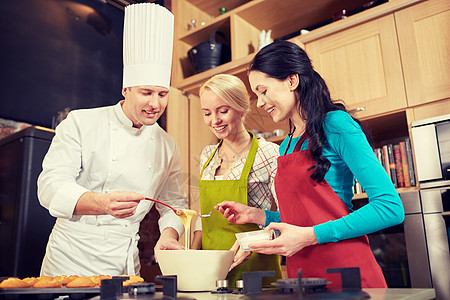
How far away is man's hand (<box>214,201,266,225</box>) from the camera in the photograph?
1386mm

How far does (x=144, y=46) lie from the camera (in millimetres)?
1672

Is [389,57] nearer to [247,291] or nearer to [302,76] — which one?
[302,76]

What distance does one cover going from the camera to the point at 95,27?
11.0 ft

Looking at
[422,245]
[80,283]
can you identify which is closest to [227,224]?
[80,283]

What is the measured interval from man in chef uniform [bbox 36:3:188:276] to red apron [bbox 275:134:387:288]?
0.44 metres

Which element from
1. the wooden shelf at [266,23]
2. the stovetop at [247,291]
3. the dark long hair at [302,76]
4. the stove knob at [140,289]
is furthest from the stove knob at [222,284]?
the wooden shelf at [266,23]

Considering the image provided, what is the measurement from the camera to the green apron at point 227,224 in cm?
145

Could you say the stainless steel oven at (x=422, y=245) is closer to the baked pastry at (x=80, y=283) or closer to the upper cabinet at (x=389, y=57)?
the upper cabinet at (x=389, y=57)

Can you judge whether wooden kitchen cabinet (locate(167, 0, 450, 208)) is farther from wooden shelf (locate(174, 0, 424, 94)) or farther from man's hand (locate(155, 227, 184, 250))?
man's hand (locate(155, 227, 184, 250))

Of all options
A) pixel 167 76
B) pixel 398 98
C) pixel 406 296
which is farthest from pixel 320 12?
pixel 406 296

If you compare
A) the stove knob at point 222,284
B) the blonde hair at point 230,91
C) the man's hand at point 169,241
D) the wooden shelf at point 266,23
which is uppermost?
the wooden shelf at point 266,23

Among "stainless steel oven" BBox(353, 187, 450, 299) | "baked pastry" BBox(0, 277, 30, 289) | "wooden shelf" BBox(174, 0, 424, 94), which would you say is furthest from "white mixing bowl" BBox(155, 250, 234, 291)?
"wooden shelf" BBox(174, 0, 424, 94)

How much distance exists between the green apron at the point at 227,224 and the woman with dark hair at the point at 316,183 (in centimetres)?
12

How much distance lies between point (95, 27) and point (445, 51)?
268 cm
